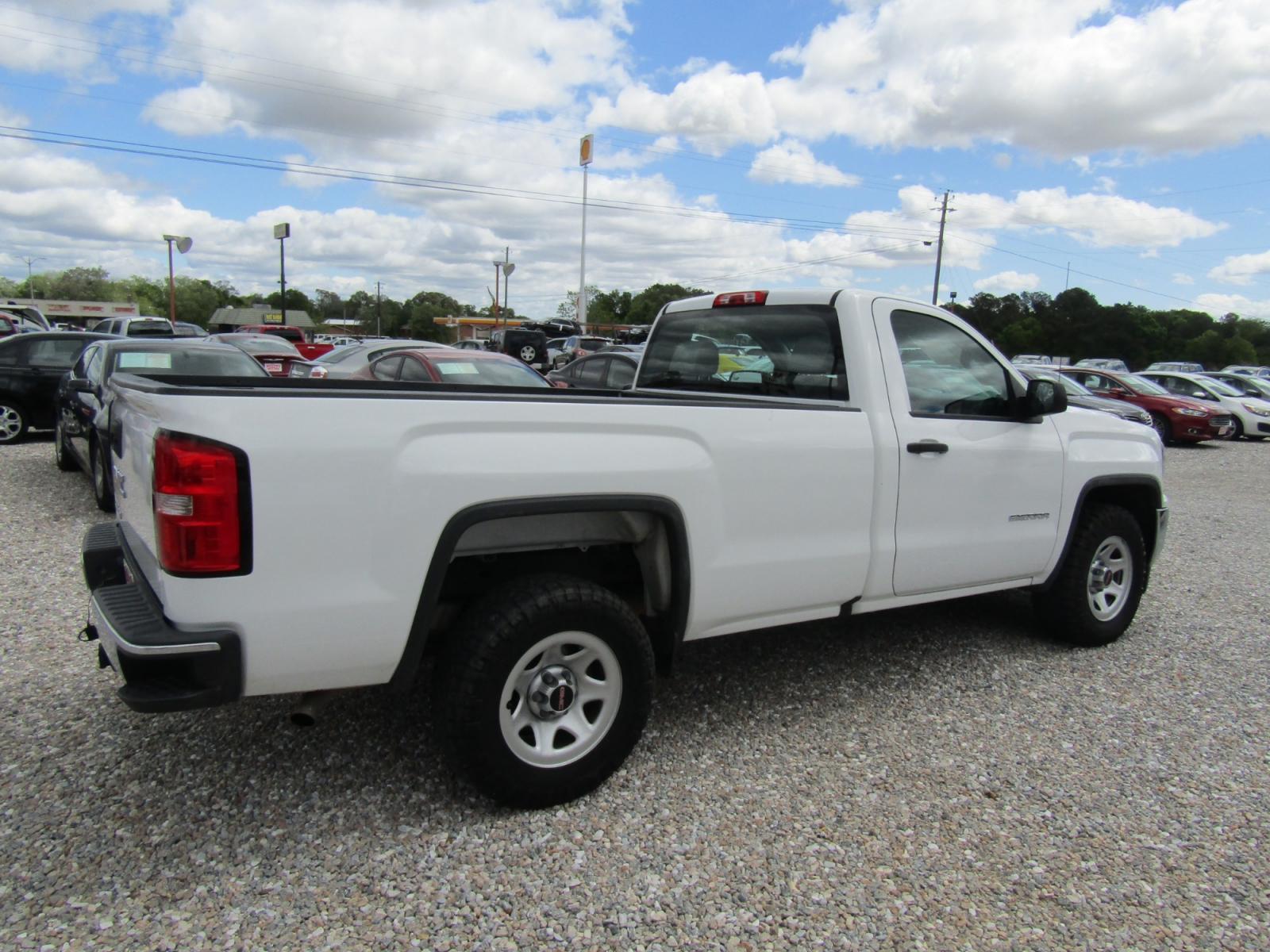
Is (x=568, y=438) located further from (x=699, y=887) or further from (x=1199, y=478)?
(x=1199, y=478)

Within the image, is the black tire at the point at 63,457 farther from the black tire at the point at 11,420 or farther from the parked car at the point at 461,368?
the parked car at the point at 461,368

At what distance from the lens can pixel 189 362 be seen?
8.16 m

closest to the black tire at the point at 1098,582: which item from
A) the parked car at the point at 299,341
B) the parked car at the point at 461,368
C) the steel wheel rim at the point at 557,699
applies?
the steel wheel rim at the point at 557,699

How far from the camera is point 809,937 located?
2.35 metres

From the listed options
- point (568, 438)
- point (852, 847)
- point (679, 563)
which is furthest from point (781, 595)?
point (568, 438)

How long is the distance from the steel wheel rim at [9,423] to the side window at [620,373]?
7874 mm

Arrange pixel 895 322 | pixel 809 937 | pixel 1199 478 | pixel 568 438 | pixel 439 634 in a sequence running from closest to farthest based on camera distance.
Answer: pixel 809 937
pixel 568 438
pixel 439 634
pixel 895 322
pixel 1199 478

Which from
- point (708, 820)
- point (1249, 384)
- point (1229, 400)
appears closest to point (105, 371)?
point (708, 820)

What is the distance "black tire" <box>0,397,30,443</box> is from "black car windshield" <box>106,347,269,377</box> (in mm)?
4404

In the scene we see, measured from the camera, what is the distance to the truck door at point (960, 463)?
12.1 feet

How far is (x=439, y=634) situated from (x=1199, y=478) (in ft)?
45.6

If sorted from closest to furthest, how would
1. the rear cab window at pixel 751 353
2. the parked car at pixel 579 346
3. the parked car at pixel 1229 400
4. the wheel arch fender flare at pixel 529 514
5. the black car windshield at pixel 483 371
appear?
the wheel arch fender flare at pixel 529 514 → the rear cab window at pixel 751 353 → the black car windshield at pixel 483 371 → the parked car at pixel 1229 400 → the parked car at pixel 579 346

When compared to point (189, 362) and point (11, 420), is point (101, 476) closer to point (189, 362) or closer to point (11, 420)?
point (189, 362)

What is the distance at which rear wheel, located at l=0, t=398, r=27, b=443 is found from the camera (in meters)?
11.0
